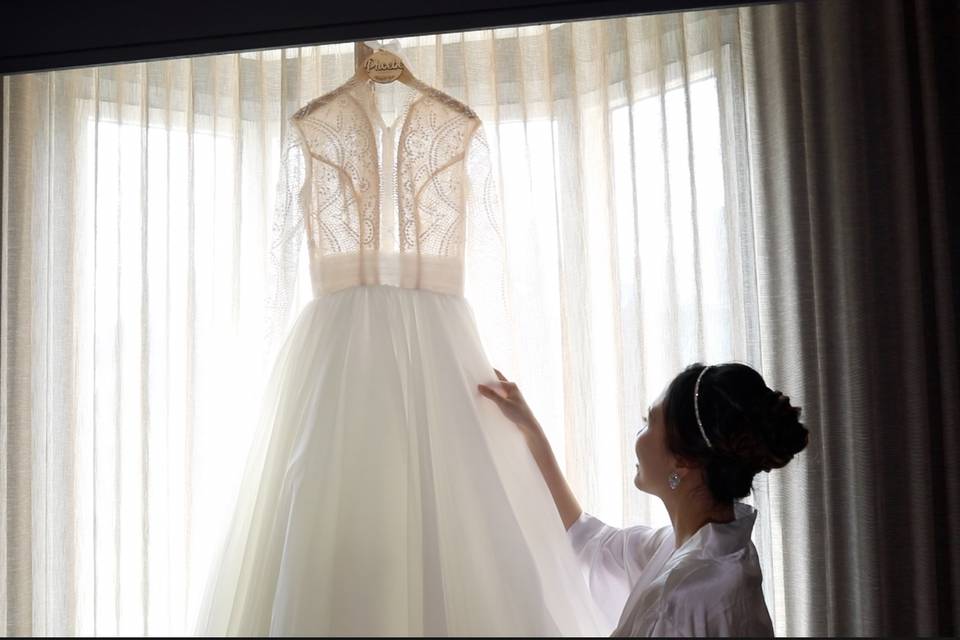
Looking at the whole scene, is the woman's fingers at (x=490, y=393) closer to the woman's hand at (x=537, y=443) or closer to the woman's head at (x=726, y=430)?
the woman's hand at (x=537, y=443)

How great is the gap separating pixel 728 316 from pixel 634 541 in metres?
0.63

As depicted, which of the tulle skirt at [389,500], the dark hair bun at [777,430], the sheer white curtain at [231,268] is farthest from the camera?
the sheer white curtain at [231,268]

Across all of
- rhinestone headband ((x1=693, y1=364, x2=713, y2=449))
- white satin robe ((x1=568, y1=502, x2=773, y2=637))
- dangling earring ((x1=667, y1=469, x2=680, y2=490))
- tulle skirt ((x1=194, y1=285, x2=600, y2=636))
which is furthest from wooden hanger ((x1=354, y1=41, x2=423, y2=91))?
white satin robe ((x1=568, y1=502, x2=773, y2=637))

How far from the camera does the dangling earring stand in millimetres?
1540

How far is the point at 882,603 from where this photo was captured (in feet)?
5.69

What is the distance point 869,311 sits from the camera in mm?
1790

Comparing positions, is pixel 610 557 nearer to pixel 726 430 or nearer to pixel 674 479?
pixel 674 479

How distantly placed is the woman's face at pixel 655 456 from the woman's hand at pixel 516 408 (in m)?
0.21

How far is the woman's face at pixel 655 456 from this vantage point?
1555mm

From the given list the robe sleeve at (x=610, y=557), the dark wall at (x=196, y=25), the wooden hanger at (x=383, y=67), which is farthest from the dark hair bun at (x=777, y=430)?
the wooden hanger at (x=383, y=67)

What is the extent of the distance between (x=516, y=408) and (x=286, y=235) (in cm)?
58

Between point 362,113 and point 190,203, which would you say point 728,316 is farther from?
point 190,203

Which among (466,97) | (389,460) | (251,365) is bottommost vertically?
(389,460)

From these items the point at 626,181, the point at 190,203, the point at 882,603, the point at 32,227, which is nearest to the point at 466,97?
the point at 626,181
